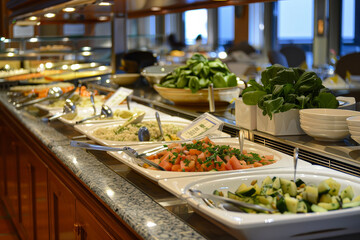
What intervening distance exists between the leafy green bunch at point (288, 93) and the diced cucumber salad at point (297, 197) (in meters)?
0.50

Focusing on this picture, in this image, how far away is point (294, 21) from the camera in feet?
32.0

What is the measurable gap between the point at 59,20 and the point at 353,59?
281 cm

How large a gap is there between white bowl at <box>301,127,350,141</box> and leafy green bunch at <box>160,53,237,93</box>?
876 mm

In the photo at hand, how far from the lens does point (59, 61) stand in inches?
136

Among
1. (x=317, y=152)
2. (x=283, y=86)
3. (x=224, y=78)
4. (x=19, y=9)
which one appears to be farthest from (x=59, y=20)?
(x=317, y=152)

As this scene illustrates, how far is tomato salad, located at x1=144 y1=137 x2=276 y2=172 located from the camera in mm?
1272

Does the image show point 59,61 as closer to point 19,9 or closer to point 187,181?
point 19,9

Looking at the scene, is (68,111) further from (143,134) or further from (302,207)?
(302,207)

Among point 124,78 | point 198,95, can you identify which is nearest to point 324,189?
point 198,95

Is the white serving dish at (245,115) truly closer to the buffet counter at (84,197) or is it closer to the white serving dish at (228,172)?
the white serving dish at (228,172)

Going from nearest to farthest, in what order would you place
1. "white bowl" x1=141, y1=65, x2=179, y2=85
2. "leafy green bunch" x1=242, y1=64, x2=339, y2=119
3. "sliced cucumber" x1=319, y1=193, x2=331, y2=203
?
1. "sliced cucumber" x1=319, y1=193, x2=331, y2=203
2. "leafy green bunch" x1=242, y1=64, x2=339, y2=119
3. "white bowl" x1=141, y1=65, x2=179, y2=85

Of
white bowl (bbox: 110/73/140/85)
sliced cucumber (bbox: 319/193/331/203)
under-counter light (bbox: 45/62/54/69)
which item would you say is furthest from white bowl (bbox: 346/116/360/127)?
under-counter light (bbox: 45/62/54/69)

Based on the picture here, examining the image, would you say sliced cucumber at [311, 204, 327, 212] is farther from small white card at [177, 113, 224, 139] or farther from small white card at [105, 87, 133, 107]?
small white card at [105, 87, 133, 107]

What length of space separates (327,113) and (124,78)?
6.95 ft
